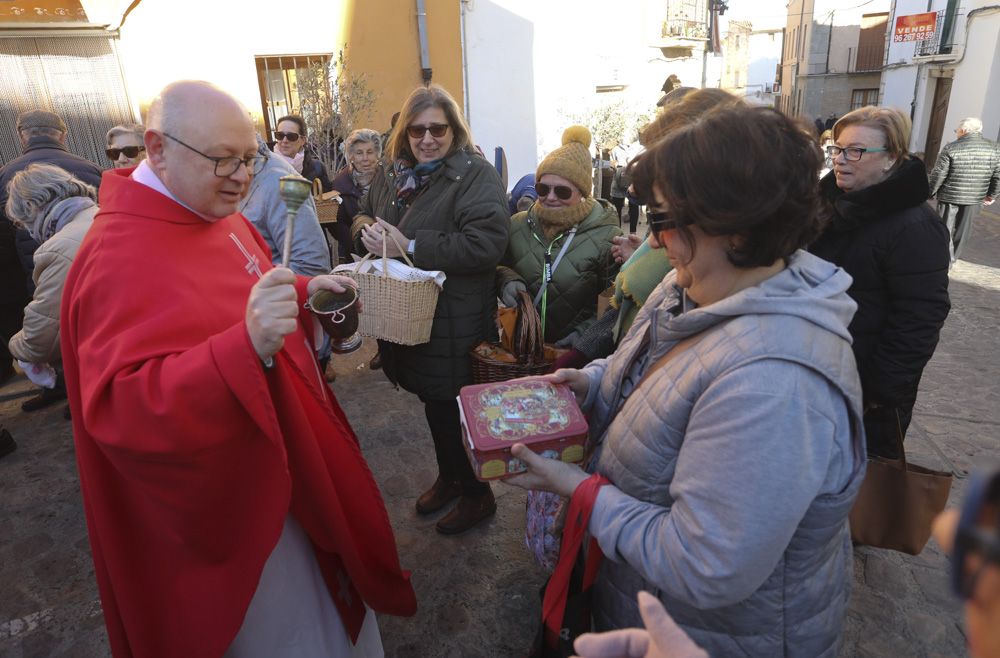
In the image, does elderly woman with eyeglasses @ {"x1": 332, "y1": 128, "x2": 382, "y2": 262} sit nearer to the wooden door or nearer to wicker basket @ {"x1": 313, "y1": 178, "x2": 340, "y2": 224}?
wicker basket @ {"x1": 313, "y1": 178, "x2": 340, "y2": 224}

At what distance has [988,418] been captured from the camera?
432 cm

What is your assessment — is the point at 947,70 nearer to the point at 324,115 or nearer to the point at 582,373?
the point at 324,115

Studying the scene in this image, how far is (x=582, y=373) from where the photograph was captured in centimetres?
187

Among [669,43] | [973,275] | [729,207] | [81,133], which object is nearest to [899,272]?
[729,207]

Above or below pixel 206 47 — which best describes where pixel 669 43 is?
above

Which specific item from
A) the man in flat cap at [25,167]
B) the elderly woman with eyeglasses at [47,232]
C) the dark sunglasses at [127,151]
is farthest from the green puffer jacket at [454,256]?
the man in flat cap at [25,167]

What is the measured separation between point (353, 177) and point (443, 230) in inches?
135

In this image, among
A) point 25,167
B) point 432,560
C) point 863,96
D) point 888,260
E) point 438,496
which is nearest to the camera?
point 888,260

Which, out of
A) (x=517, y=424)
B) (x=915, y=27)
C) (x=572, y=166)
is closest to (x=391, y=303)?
(x=572, y=166)

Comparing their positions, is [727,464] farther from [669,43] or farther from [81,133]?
[669,43]

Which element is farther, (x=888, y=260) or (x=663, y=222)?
(x=888, y=260)

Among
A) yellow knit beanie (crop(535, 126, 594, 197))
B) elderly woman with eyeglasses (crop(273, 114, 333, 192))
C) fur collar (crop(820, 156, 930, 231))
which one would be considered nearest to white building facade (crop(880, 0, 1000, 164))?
elderly woman with eyeglasses (crop(273, 114, 333, 192))

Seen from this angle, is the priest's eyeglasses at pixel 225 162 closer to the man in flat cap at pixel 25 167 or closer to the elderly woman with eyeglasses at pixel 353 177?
the elderly woman with eyeglasses at pixel 353 177

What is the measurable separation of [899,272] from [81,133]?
353 inches
